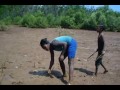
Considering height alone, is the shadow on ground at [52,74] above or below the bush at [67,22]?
above

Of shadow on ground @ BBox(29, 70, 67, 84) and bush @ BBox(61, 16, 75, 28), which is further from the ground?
shadow on ground @ BBox(29, 70, 67, 84)

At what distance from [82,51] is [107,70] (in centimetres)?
357

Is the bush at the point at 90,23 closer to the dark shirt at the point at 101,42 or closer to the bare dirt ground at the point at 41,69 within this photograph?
the bare dirt ground at the point at 41,69

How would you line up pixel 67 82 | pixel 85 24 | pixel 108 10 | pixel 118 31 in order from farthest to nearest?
pixel 108 10 → pixel 85 24 → pixel 118 31 → pixel 67 82

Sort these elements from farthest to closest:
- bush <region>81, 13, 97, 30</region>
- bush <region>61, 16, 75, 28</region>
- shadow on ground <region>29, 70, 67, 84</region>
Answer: bush <region>61, 16, 75, 28</region> < bush <region>81, 13, 97, 30</region> < shadow on ground <region>29, 70, 67, 84</region>

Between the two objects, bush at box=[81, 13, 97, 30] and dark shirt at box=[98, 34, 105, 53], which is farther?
bush at box=[81, 13, 97, 30]

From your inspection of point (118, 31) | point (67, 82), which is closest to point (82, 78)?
point (67, 82)

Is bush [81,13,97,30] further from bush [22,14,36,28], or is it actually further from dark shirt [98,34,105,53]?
dark shirt [98,34,105,53]

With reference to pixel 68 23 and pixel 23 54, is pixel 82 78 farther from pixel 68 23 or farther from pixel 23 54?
pixel 68 23

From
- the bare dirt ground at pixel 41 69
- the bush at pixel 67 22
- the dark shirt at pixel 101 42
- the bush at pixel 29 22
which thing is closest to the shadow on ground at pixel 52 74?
the bare dirt ground at pixel 41 69

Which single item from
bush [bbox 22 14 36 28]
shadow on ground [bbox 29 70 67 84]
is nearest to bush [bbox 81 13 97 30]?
bush [bbox 22 14 36 28]

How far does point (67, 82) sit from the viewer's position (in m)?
6.40

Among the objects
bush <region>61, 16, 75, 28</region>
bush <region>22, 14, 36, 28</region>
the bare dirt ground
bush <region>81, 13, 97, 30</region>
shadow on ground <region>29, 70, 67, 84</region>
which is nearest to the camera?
the bare dirt ground

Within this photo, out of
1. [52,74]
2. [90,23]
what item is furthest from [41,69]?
[90,23]
